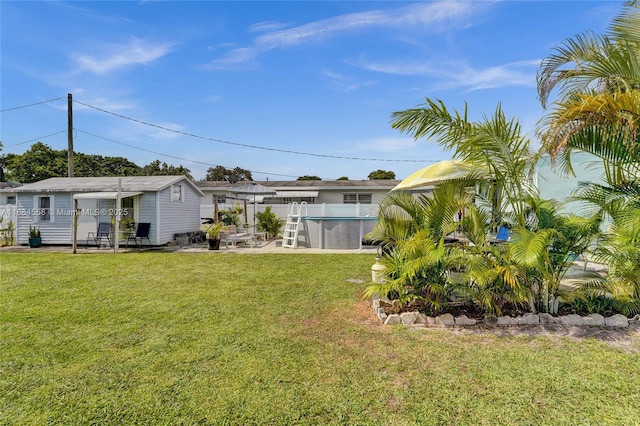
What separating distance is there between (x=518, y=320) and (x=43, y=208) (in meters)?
16.5

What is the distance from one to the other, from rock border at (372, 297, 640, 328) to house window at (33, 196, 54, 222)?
49.0 ft

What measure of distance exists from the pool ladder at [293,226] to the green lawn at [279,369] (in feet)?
23.0

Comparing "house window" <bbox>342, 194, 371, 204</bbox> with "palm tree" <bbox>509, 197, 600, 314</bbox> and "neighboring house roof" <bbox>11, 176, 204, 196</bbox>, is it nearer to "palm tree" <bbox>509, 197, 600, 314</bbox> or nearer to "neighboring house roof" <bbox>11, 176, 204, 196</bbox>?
"neighboring house roof" <bbox>11, 176, 204, 196</bbox>

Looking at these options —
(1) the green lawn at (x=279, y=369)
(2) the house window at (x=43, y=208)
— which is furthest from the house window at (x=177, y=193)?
(1) the green lawn at (x=279, y=369)

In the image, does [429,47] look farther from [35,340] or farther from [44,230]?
[44,230]

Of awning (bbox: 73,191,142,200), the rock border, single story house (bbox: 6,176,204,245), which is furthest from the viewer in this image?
single story house (bbox: 6,176,204,245)

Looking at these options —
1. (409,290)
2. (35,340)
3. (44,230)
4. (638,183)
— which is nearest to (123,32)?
(44,230)

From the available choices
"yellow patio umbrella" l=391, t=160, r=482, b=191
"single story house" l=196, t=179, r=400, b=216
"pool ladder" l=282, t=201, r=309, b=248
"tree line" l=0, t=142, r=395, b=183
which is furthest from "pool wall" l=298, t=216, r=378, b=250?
"tree line" l=0, t=142, r=395, b=183

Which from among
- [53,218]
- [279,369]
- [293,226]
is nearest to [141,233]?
[53,218]

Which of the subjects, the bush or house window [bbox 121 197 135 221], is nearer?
house window [bbox 121 197 135 221]

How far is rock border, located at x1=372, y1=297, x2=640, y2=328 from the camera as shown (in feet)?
12.8

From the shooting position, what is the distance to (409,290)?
4.40 metres

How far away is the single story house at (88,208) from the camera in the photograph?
12609 mm

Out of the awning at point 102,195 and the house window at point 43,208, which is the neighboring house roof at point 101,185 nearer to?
the awning at point 102,195
